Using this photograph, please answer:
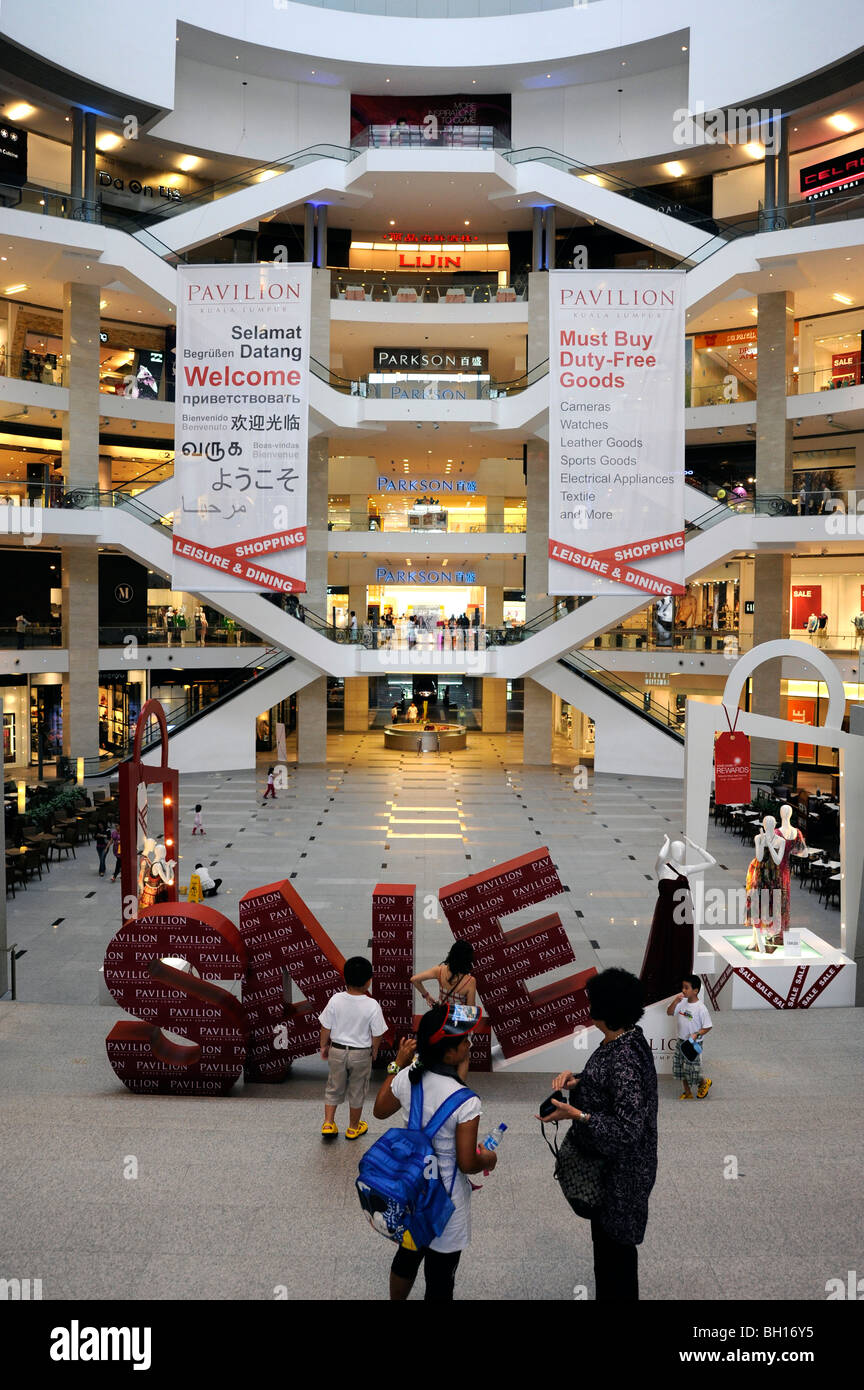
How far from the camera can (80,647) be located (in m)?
25.4

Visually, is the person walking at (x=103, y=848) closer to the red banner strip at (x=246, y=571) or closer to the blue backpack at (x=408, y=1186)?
the red banner strip at (x=246, y=571)

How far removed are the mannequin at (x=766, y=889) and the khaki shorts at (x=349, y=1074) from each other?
6047 millimetres

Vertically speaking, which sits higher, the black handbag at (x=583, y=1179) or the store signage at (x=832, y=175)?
the store signage at (x=832, y=175)

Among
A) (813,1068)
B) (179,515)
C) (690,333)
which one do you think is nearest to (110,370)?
(690,333)

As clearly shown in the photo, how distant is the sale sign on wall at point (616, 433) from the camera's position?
12461mm

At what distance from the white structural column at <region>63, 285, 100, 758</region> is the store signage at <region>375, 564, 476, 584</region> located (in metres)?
7.84

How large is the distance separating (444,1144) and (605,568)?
952 cm

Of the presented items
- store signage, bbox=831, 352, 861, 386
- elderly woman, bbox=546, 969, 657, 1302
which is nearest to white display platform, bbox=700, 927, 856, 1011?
elderly woman, bbox=546, 969, 657, 1302

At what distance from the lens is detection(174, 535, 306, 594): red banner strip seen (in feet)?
45.3

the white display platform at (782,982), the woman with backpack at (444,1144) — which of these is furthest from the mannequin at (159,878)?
the woman with backpack at (444,1144)

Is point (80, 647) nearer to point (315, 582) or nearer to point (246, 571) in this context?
point (315, 582)
